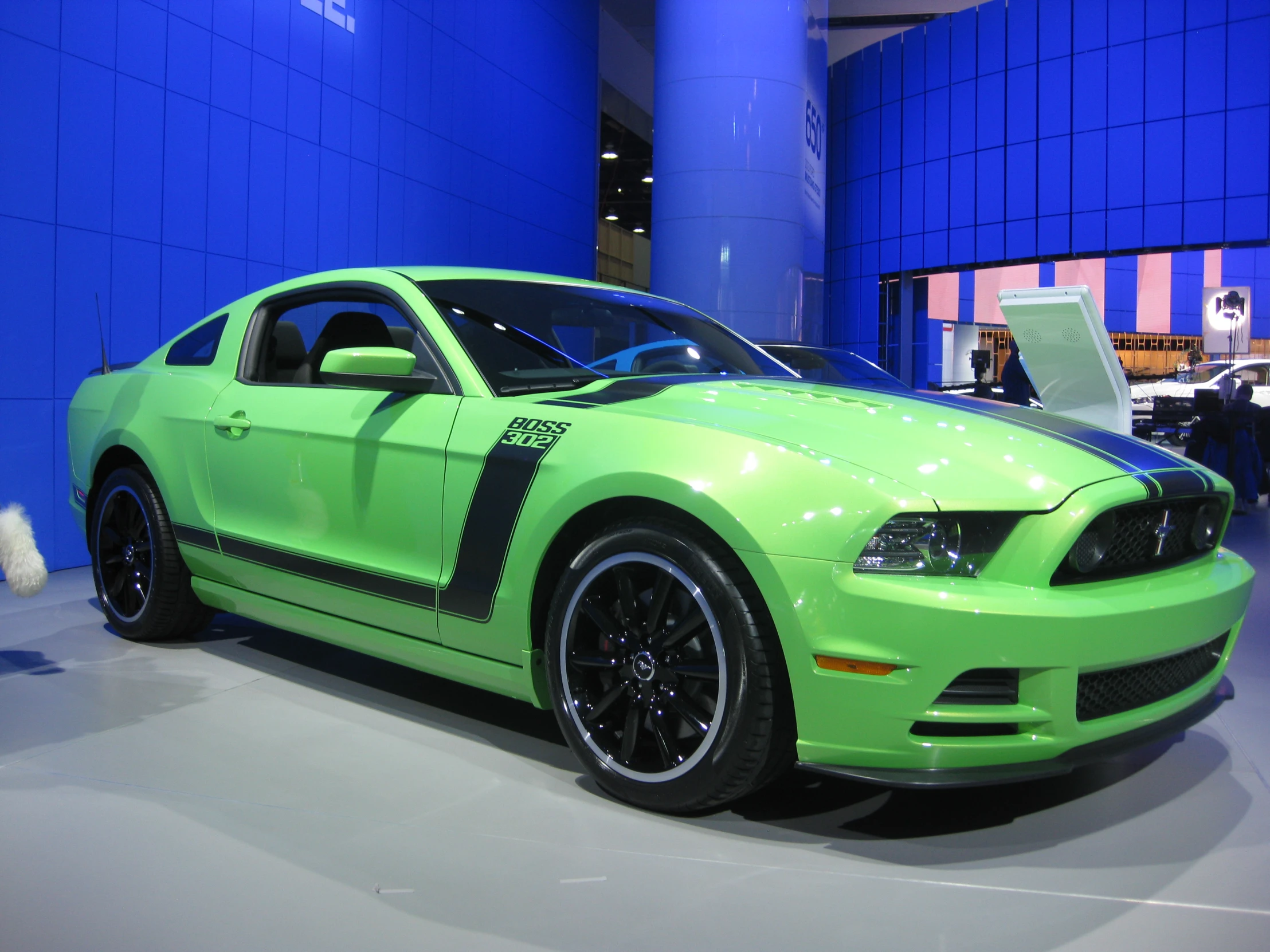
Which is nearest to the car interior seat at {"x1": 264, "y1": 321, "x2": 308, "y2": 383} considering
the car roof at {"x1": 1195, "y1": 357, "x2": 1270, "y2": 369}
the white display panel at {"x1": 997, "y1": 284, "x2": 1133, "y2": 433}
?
the white display panel at {"x1": 997, "y1": 284, "x2": 1133, "y2": 433}

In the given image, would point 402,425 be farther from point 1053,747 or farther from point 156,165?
point 156,165

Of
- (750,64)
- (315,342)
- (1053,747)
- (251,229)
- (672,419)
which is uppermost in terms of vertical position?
(750,64)

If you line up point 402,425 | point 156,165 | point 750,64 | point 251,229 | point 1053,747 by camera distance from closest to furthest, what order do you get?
point 1053,747
point 402,425
point 156,165
point 251,229
point 750,64

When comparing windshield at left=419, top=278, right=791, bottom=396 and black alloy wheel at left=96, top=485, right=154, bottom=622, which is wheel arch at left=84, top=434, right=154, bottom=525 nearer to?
black alloy wheel at left=96, top=485, right=154, bottom=622

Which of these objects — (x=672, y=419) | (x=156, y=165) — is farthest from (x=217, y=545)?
(x=156, y=165)

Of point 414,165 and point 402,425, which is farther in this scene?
point 414,165

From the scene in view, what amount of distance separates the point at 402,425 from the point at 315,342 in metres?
0.96

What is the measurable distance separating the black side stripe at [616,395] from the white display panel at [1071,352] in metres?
3.75

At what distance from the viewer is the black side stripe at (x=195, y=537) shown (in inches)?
131

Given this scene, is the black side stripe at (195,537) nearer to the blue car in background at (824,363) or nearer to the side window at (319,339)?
the side window at (319,339)

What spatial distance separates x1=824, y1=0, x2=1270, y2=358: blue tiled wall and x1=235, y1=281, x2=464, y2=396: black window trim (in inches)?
694

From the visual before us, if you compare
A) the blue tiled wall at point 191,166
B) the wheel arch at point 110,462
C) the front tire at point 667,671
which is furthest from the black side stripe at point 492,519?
the blue tiled wall at point 191,166

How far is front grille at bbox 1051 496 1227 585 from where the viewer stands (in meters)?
2.03

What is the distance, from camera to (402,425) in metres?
2.72
